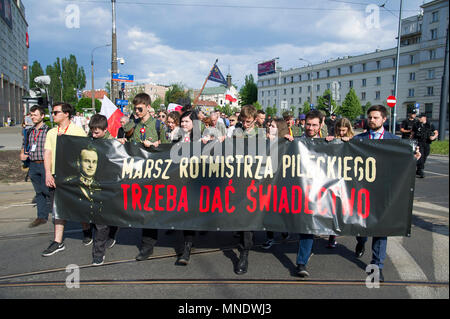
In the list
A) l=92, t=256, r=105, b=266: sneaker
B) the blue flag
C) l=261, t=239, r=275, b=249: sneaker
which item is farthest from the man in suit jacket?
the blue flag

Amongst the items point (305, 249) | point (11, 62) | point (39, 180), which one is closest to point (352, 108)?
point (39, 180)

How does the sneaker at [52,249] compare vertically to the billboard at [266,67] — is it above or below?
below

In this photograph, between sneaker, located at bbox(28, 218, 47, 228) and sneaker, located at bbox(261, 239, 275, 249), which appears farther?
sneaker, located at bbox(28, 218, 47, 228)

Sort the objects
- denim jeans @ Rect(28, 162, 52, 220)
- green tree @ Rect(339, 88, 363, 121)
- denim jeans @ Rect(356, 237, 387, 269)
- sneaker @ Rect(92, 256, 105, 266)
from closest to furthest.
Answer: denim jeans @ Rect(356, 237, 387, 269) → sneaker @ Rect(92, 256, 105, 266) → denim jeans @ Rect(28, 162, 52, 220) → green tree @ Rect(339, 88, 363, 121)

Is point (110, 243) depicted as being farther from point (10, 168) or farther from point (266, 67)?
point (266, 67)

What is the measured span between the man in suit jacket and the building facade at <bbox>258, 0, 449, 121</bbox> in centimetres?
2898

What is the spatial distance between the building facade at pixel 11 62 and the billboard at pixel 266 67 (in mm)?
63201

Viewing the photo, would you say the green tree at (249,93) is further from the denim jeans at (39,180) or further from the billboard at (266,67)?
the denim jeans at (39,180)

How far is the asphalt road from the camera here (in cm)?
323

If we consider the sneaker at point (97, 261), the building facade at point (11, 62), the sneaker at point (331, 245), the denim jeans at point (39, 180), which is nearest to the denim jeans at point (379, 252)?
the sneaker at point (331, 245)

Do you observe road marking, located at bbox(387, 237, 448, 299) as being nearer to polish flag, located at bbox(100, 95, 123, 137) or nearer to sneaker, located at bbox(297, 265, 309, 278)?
sneaker, located at bbox(297, 265, 309, 278)

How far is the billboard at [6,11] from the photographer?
45.2 meters
